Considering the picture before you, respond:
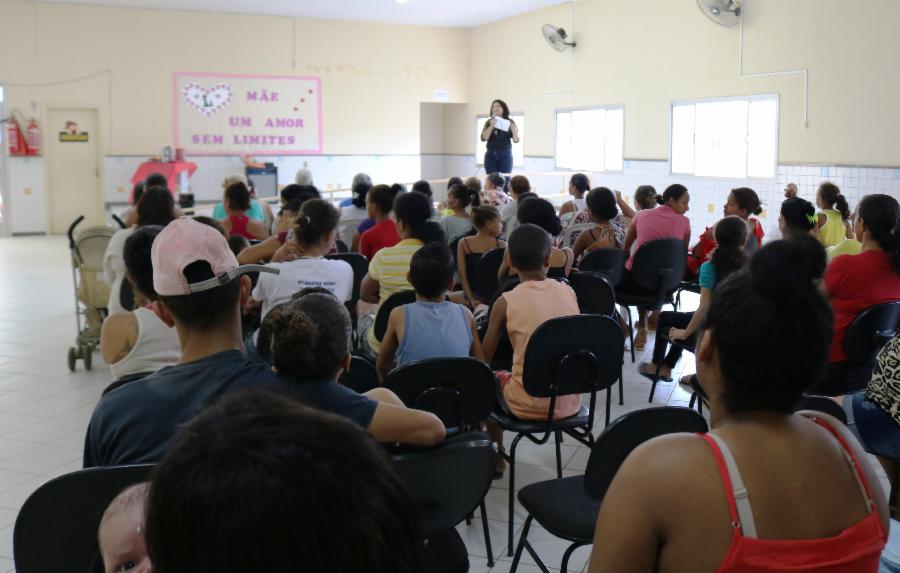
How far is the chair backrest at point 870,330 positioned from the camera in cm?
348

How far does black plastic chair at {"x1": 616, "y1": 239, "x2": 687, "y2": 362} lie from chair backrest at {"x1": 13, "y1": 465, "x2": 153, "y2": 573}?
403 cm

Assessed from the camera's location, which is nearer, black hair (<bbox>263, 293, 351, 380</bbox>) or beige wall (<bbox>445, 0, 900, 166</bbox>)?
black hair (<bbox>263, 293, 351, 380</bbox>)

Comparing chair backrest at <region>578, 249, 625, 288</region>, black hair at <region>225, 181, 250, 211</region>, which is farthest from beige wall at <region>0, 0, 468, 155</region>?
chair backrest at <region>578, 249, 625, 288</region>

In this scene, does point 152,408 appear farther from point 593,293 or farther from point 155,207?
point 155,207

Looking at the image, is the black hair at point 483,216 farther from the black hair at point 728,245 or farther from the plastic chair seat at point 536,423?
the plastic chair seat at point 536,423

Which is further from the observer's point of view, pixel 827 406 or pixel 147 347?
pixel 147 347

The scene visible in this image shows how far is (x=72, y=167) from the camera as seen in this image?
41.7 feet

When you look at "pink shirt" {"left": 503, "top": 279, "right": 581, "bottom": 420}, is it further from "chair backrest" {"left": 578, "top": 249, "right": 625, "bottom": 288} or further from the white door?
the white door

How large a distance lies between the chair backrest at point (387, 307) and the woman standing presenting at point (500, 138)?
23.4ft

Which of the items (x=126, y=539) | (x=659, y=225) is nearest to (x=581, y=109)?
(x=659, y=225)

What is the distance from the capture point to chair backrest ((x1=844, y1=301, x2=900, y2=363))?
11.4 feet

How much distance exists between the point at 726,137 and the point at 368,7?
5976 millimetres

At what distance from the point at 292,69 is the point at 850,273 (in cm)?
1150

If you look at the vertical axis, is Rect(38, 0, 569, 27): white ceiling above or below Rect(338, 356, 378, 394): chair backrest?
above
